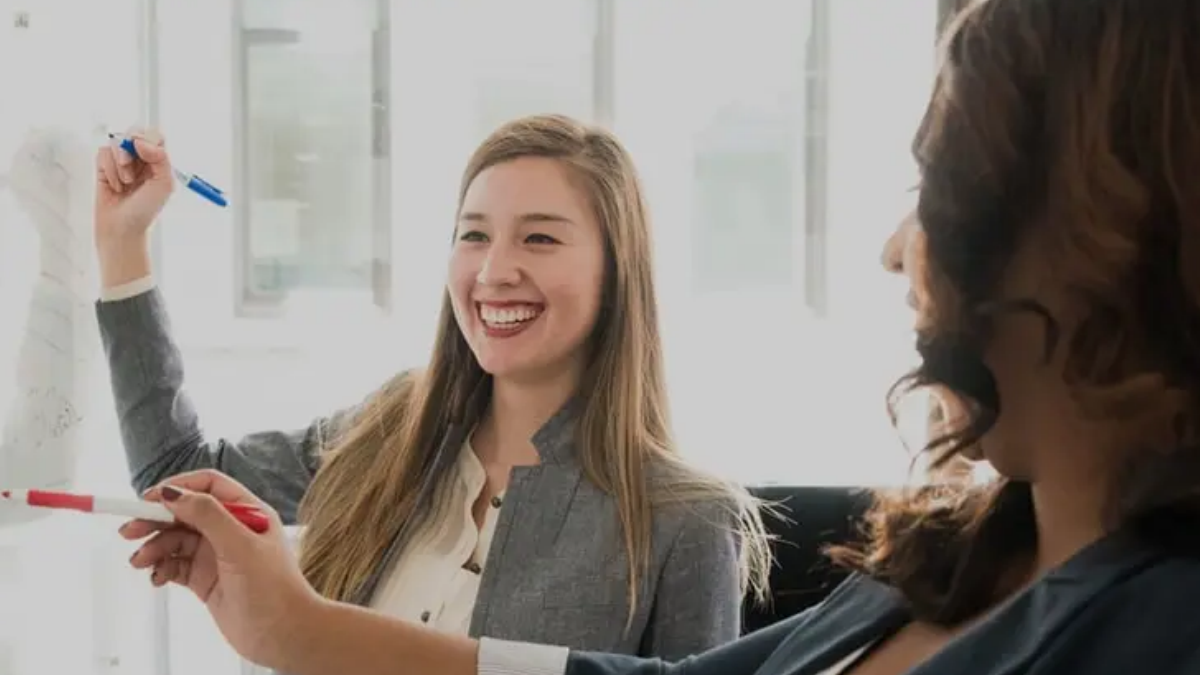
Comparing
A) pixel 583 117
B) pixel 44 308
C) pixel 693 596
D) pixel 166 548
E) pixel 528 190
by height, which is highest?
pixel 583 117

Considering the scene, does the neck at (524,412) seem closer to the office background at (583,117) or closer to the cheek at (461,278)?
the cheek at (461,278)

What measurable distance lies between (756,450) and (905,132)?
0.66m

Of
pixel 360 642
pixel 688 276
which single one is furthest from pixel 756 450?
pixel 360 642

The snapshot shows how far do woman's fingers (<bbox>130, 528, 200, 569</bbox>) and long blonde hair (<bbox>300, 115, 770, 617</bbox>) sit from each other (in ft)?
1.10

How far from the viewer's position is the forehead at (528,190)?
1.34 metres

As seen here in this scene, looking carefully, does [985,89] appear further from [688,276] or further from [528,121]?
[688,276]

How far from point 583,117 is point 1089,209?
1797 millimetres

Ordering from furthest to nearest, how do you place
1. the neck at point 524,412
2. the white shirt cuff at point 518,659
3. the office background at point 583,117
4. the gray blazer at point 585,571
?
1. the office background at point 583,117
2. the neck at point 524,412
3. the gray blazer at point 585,571
4. the white shirt cuff at point 518,659

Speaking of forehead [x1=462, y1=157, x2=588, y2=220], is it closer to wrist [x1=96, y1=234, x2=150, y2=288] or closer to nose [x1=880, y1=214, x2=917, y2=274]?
wrist [x1=96, y1=234, x2=150, y2=288]

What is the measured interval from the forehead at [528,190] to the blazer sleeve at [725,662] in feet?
1.78

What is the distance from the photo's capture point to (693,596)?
126 centimetres

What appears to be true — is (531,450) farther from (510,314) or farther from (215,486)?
(215,486)

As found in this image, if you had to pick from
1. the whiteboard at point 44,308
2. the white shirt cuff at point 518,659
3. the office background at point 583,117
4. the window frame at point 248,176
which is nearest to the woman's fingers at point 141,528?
the white shirt cuff at point 518,659

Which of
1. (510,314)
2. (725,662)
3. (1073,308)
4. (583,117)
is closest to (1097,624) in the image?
(1073,308)
